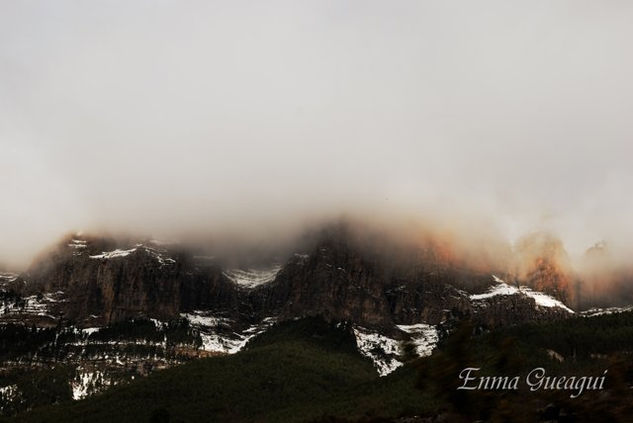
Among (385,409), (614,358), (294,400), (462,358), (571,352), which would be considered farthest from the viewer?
(294,400)

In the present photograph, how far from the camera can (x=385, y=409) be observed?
141500 mm

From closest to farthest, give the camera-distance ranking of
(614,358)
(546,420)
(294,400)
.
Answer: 1. (614,358)
2. (546,420)
3. (294,400)

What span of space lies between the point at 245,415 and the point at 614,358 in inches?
6932

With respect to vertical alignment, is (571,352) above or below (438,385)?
below

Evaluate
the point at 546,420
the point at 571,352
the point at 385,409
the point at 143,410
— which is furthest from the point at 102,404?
the point at 546,420

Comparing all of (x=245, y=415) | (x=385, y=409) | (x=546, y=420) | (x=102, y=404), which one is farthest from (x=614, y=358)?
(x=102, y=404)

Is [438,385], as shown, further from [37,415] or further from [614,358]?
[37,415]

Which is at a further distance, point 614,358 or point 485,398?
point 485,398

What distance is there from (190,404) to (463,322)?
587 ft

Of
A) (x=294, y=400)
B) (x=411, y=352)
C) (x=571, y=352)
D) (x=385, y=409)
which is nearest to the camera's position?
(x=411, y=352)

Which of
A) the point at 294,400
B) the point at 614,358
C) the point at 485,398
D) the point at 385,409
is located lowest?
the point at 294,400

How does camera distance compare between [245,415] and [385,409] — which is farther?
[245,415]

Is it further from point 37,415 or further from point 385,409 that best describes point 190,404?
point 385,409

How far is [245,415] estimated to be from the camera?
615ft
